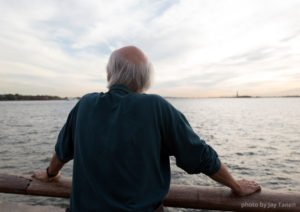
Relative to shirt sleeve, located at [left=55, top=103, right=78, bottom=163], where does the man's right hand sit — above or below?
below

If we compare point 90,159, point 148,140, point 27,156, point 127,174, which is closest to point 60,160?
point 90,159

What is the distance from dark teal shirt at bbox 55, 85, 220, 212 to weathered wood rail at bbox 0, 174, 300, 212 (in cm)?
60

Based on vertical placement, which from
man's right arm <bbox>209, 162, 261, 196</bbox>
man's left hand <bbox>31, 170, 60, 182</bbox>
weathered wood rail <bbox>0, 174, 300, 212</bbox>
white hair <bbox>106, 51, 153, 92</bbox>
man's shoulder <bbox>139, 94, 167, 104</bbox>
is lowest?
weathered wood rail <bbox>0, 174, 300, 212</bbox>

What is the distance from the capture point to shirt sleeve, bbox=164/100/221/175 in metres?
1.33

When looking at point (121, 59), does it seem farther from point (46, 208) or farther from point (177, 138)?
point (46, 208)

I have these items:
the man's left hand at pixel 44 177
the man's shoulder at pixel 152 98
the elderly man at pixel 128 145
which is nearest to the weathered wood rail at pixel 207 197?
the man's left hand at pixel 44 177

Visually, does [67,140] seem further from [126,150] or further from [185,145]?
[185,145]

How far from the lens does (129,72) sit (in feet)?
4.67

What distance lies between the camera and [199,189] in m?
1.93

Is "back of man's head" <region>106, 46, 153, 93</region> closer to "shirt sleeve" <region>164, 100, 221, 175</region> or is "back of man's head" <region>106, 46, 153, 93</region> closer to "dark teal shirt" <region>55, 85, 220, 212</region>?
"dark teal shirt" <region>55, 85, 220, 212</region>

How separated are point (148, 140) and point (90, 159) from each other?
389 mm

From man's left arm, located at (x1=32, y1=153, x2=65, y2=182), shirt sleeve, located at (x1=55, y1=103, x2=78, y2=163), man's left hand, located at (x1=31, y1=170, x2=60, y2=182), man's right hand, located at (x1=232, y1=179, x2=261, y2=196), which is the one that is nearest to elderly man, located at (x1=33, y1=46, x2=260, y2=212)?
shirt sleeve, located at (x1=55, y1=103, x2=78, y2=163)

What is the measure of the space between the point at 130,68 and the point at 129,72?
0.09 feet

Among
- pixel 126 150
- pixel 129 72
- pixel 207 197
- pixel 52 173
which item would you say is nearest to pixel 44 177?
pixel 52 173
